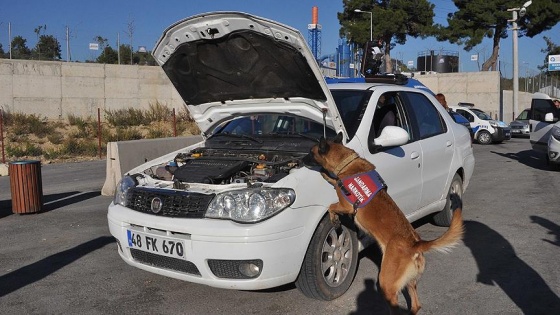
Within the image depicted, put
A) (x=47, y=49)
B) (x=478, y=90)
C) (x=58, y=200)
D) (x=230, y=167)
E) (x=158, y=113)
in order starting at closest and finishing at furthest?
(x=230, y=167), (x=58, y=200), (x=158, y=113), (x=47, y=49), (x=478, y=90)

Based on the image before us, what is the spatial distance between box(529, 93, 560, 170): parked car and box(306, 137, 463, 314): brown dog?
9.12m

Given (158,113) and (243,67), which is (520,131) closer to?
(158,113)

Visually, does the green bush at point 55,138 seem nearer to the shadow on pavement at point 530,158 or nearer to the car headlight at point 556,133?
the shadow on pavement at point 530,158

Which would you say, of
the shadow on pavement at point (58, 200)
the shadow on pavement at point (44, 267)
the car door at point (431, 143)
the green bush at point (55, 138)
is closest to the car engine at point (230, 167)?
the shadow on pavement at point (44, 267)

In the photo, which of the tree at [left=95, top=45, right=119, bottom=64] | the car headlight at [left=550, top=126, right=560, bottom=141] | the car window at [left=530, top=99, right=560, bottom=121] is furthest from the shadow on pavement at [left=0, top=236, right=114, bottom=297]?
the tree at [left=95, top=45, right=119, bottom=64]

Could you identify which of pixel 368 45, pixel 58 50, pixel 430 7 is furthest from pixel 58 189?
pixel 430 7

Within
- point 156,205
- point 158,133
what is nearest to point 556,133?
point 156,205

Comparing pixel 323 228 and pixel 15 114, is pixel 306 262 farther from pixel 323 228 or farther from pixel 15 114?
pixel 15 114

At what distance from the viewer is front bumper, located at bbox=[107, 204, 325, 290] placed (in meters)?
3.52

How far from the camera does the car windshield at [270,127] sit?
4.77 metres

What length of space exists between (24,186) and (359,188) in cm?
576

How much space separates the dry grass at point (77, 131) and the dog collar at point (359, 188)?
15.5 metres

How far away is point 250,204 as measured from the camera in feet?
11.9

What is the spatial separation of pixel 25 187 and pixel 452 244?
6.29 meters
